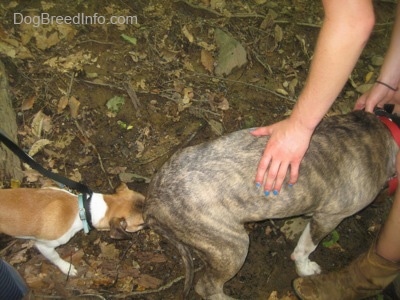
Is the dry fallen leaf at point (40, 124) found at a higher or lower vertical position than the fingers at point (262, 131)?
lower

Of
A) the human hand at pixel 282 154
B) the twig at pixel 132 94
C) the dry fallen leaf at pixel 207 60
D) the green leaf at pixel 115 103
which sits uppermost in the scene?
the human hand at pixel 282 154

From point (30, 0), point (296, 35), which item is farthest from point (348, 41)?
point (30, 0)

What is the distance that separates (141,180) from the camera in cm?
378

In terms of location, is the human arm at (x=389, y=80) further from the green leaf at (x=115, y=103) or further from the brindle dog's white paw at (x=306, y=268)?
the green leaf at (x=115, y=103)

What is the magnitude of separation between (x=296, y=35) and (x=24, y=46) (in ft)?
12.0

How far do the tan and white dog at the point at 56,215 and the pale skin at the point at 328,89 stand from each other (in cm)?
126

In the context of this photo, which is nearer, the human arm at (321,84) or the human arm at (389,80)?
the human arm at (321,84)

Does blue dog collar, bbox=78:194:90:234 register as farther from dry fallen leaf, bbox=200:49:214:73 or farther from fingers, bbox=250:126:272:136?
dry fallen leaf, bbox=200:49:214:73

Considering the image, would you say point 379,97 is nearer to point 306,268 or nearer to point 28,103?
point 306,268

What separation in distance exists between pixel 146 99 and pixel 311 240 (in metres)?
2.40

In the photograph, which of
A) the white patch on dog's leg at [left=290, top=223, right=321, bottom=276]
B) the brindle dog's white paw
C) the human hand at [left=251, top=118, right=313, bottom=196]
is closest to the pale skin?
the human hand at [left=251, top=118, right=313, bottom=196]

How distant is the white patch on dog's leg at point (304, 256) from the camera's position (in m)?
3.31

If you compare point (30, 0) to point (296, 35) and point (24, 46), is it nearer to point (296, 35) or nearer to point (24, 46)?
point (24, 46)

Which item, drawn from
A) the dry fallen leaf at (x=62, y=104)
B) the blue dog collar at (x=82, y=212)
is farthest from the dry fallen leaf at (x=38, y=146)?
the blue dog collar at (x=82, y=212)
